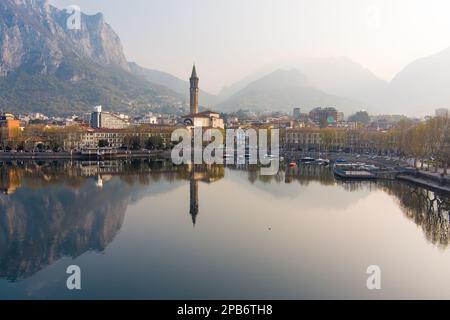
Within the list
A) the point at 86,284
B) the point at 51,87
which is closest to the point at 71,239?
the point at 86,284

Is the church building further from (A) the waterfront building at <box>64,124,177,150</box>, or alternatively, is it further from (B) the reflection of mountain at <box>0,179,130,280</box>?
(B) the reflection of mountain at <box>0,179,130,280</box>

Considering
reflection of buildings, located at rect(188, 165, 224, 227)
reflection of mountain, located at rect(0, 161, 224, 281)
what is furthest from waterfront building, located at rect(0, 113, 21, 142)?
reflection of buildings, located at rect(188, 165, 224, 227)

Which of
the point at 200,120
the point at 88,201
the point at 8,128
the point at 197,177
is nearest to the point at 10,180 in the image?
the point at 88,201

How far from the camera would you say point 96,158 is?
44.2 metres

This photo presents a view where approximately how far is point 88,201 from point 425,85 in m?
128

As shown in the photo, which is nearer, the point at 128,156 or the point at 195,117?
the point at 128,156

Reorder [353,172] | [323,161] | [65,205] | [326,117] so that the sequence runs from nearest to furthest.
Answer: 1. [65,205]
2. [353,172]
3. [323,161]
4. [326,117]

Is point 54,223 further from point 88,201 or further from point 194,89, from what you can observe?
point 194,89

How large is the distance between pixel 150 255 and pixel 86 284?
2.42 m

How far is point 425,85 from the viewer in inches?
5182

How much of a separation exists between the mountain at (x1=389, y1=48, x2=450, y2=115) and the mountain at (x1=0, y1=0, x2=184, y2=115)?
244 feet

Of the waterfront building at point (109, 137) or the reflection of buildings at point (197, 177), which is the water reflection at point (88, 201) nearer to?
the reflection of buildings at point (197, 177)

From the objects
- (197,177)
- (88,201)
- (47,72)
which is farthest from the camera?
(47,72)

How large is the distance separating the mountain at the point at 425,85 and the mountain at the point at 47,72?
244 feet
